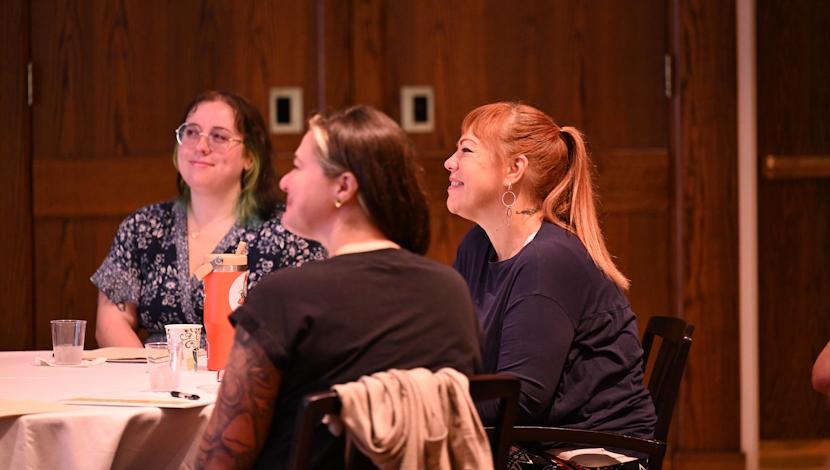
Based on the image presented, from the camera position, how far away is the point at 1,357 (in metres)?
2.77

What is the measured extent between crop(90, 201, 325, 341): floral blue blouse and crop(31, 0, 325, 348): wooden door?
2.45 feet

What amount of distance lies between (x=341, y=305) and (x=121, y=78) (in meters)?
2.70

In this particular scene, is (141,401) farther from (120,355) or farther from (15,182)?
(15,182)

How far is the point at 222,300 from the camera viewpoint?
2426 millimetres

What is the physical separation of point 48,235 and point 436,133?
1.46 metres

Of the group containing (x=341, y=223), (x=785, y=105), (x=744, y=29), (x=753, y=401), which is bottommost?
(x=753, y=401)

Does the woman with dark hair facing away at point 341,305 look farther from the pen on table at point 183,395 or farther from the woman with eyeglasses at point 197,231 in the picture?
the woman with eyeglasses at point 197,231

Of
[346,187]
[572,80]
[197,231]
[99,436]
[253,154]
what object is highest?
[572,80]

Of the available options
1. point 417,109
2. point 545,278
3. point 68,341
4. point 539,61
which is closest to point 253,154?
point 417,109

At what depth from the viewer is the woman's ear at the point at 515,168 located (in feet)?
8.74

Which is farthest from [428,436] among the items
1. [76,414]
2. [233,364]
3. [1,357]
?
[1,357]

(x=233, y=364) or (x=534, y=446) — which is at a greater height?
(x=233, y=364)

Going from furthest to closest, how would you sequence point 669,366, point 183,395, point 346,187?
point 669,366, point 183,395, point 346,187

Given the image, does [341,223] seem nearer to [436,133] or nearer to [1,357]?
[1,357]
